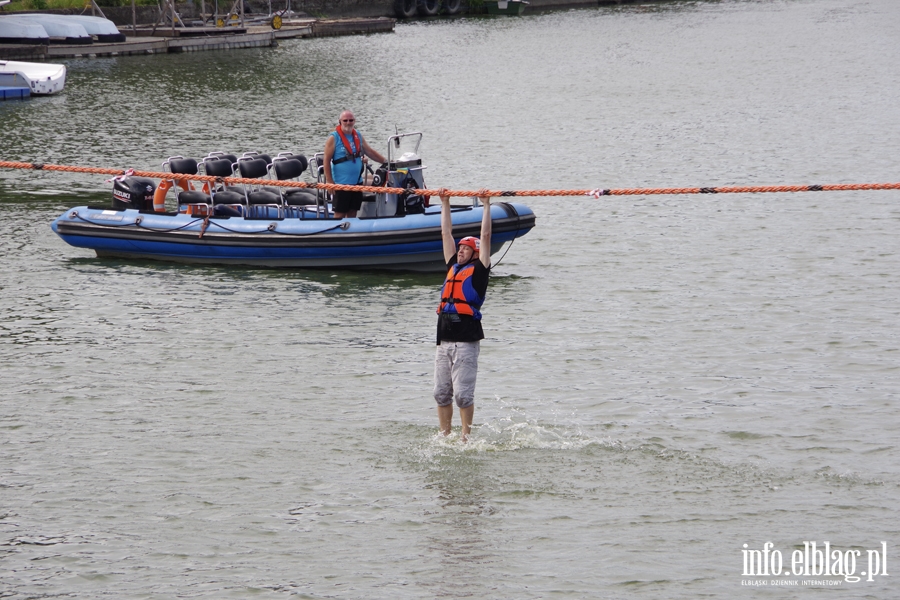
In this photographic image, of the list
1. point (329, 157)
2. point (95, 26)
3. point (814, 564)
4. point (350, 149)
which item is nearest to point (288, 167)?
point (329, 157)

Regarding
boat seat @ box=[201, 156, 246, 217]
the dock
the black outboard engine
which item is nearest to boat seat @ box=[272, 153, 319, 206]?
boat seat @ box=[201, 156, 246, 217]

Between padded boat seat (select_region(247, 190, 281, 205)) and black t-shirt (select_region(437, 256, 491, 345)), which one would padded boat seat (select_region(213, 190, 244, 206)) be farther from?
black t-shirt (select_region(437, 256, 491, 345))

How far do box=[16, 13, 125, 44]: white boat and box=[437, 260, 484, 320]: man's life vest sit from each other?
4492 centimetres

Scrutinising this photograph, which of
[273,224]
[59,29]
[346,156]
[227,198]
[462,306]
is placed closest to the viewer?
[462,306]

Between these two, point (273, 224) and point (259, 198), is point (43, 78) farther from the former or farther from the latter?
point (273, 224)

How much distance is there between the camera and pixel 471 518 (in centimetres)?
956

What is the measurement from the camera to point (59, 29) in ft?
163

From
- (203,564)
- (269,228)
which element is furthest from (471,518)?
(269,228)

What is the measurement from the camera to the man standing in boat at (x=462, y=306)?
10.1 meters

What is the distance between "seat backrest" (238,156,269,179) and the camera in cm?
1750

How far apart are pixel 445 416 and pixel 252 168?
7.98m

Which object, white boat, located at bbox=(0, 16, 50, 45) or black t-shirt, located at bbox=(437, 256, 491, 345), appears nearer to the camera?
black t-shirt, located at bbox=(437, 256, 491, 345)

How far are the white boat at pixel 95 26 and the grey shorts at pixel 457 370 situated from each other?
147 ft

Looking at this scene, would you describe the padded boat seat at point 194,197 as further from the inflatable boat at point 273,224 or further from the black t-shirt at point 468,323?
the black t-shirt at point 468,323
